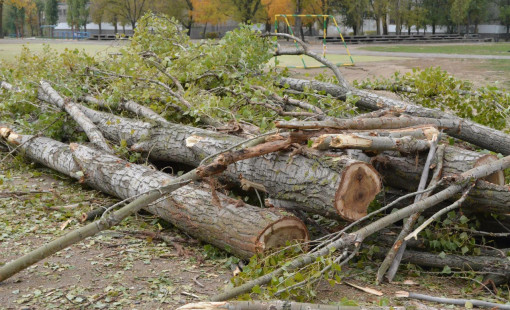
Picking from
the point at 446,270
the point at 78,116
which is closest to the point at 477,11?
the point at 78,116

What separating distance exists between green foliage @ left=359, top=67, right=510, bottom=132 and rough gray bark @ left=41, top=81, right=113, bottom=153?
13.1 feet

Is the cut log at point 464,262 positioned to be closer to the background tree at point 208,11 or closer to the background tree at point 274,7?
the background tree at point 274,7

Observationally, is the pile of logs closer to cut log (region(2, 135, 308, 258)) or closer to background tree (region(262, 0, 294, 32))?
cut log (region(2, 135, 308, 258))

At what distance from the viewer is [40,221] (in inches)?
227

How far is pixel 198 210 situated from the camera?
5109mm

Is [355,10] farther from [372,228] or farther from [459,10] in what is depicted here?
[372,228]

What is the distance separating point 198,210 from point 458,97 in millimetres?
4086

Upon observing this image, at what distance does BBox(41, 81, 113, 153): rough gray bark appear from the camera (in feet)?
22.4

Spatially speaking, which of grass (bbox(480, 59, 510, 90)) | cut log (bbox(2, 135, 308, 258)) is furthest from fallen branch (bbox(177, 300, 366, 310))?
grass (bbox(480, 59, 510, 90))

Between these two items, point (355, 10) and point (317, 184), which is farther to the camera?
point (355, 10)

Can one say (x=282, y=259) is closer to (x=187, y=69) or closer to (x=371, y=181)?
(x=371, y=181)

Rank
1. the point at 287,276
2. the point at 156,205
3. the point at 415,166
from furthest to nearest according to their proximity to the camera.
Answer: the point at 156,205 → the point at 415,166 → the point at 287,276

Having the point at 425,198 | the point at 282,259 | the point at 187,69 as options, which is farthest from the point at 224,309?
the point at 187,69

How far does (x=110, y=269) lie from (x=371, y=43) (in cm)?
4320
